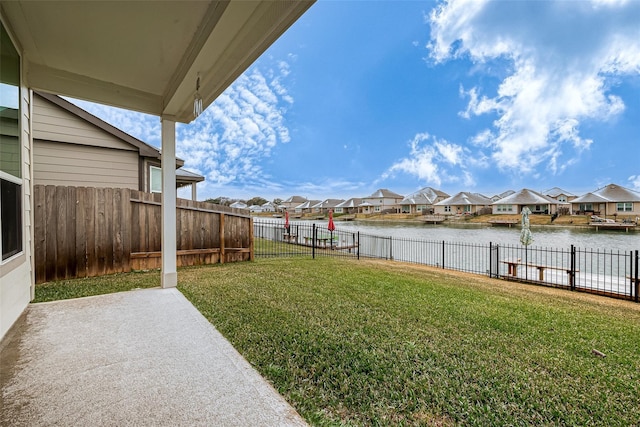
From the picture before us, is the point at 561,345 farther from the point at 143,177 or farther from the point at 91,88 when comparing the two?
the point at 143,177

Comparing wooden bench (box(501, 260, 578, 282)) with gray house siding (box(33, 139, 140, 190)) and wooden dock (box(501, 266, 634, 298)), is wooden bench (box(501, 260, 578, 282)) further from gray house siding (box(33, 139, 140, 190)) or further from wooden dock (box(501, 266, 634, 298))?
gray house siding (box(33, 139, 140, 190))

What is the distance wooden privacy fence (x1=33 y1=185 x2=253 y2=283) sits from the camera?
15.8 feet

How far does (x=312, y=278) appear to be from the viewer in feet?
18.1

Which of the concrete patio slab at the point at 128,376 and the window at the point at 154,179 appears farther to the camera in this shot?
the window at the point at 154,179

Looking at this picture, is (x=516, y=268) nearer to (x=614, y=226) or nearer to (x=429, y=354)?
(x=429, y=354)

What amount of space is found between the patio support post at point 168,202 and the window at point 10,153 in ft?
5.05

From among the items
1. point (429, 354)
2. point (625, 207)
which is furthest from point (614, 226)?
point (429, 354)

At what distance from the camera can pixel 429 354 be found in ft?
8.11

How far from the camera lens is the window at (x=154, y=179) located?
8.36 metres

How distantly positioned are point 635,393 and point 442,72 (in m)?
61.7

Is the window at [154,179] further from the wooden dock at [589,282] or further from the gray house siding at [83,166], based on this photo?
the wooden dock at [589,282]

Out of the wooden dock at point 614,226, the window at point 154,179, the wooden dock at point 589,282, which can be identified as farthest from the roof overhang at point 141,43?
the wooden dock at point 614,226

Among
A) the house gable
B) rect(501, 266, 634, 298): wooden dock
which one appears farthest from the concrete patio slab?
rect(501, 266, 634, 298): wooden dock

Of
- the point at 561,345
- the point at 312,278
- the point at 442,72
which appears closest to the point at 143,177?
→ the point at 312,278
